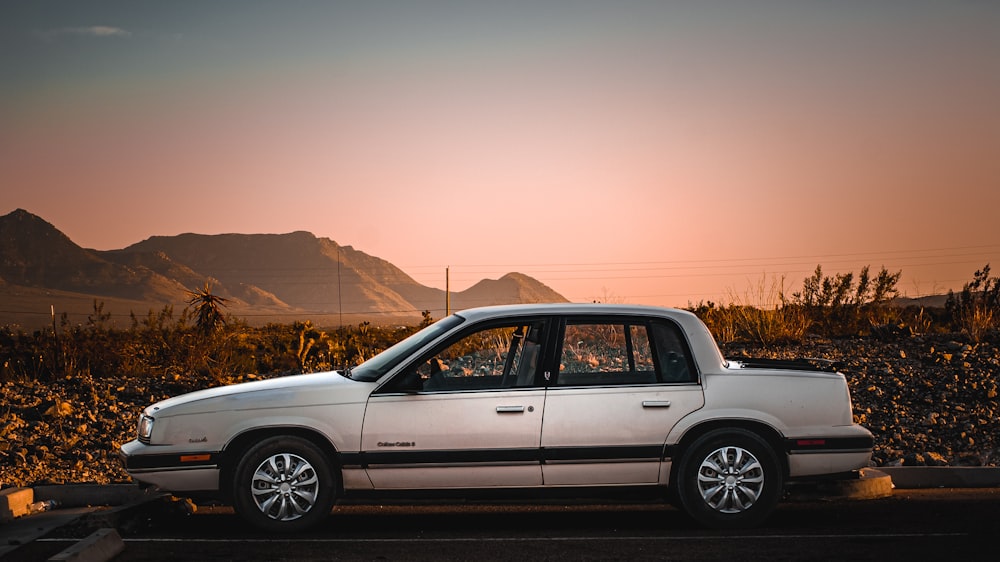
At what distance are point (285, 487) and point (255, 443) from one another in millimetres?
407

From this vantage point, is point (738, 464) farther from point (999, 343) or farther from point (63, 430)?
point (999, 343)

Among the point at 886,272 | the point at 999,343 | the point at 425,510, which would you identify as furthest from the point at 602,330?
the point at 425,510

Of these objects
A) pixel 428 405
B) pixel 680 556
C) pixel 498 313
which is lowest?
pixel 680 556

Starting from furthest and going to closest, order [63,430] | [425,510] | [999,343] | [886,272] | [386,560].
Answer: [886,272]
[999,343]
[63,430]
[425,510]
[386,560]

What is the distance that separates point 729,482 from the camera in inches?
319

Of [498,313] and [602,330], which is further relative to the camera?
[602,330]

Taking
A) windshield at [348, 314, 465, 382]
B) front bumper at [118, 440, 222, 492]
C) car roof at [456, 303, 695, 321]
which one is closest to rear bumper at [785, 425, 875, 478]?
car roof at [456, 303, 695, 321]

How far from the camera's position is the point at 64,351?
63.3 feet

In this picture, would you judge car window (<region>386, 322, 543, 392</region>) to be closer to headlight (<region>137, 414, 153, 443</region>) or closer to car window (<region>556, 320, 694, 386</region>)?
car window (<region>556, 320, 694, 386</region>)

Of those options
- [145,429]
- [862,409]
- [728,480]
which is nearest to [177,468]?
[145,429]

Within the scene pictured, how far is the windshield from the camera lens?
8.12m

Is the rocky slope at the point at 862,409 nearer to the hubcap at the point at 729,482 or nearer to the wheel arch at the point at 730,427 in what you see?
the wheel arch at the point at 730,427

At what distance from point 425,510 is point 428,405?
1.60 m

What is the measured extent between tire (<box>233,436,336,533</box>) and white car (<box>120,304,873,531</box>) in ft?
0.04
